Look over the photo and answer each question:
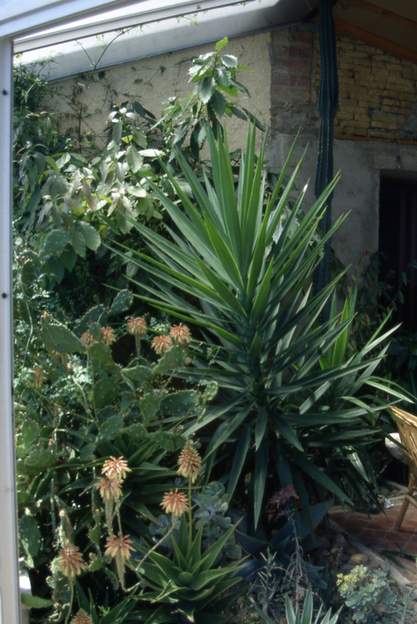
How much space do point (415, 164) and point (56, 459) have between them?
3.96 meters

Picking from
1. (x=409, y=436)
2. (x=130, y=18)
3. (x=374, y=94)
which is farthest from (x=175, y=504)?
(x=374, y=94)

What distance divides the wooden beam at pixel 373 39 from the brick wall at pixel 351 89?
0.13ft

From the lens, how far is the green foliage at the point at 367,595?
3.25 m

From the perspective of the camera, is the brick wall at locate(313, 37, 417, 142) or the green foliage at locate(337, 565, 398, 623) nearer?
the green foliage at locate(337, 565, 398, 623)

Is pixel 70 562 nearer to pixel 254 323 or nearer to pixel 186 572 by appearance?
pixel 186 572

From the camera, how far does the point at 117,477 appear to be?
3002 mm

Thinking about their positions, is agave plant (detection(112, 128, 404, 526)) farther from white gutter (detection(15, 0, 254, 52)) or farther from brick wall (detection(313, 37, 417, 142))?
brick wall (detection(313, 37, 417, 142))

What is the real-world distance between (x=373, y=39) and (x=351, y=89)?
40 centimetres

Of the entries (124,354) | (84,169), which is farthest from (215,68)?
(124,354)

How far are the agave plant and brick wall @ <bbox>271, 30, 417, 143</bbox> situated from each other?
169 cm

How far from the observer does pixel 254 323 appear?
12.8 feet

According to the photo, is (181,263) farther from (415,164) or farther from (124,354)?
(415,164)

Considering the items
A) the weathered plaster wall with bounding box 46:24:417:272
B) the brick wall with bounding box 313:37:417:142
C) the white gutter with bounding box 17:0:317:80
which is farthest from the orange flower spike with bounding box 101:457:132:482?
the brick wall with bounding box 313:37:417:142

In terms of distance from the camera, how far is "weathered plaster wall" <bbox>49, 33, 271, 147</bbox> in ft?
18.6
